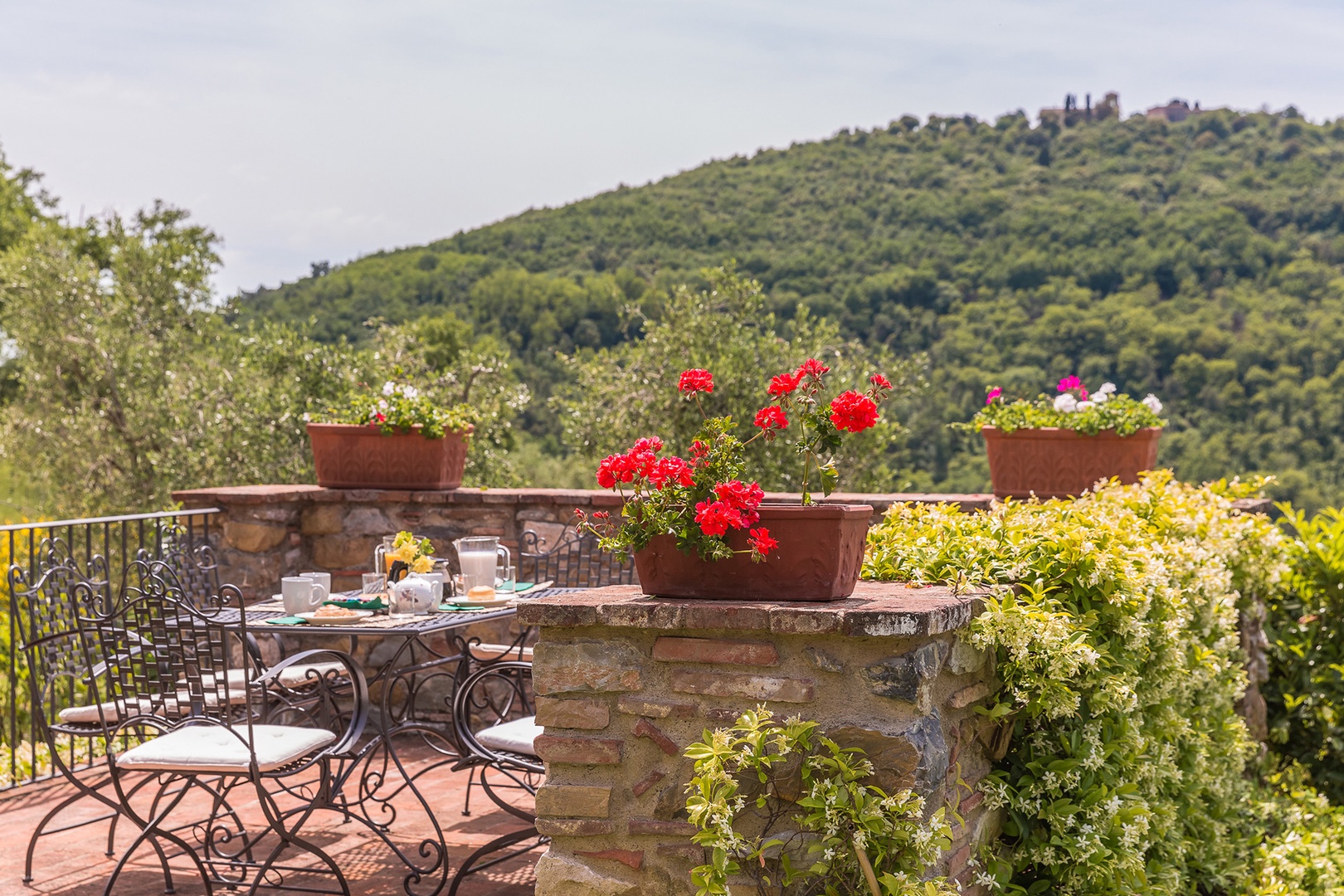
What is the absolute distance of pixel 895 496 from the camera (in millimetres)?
5035

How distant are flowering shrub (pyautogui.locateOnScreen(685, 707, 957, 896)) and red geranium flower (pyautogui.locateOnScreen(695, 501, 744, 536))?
33 centimetres

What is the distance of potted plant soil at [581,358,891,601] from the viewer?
7.18 feet

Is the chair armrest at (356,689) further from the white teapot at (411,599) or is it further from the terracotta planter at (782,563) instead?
the terracotta planter at (782,563)

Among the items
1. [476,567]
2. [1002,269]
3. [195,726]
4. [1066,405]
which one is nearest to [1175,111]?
[1002,269]

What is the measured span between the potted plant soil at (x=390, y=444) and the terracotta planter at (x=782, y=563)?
125 inches

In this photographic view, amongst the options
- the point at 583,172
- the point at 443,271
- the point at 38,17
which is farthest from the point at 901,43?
the point at 38,17

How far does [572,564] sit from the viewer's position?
5.09 m

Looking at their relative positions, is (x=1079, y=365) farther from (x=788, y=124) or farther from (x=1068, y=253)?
(x=788, y=124)

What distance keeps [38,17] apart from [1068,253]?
1556cm

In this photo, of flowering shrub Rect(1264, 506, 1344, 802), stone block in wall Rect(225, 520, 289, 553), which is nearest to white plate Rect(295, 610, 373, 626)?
stone block in wall Rect(225, 520, 289, 553)

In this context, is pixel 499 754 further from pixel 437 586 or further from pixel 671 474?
pixel 671 474

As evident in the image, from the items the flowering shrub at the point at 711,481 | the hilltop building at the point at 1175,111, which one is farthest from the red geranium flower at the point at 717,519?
the hilltop building at the point at 1175,111

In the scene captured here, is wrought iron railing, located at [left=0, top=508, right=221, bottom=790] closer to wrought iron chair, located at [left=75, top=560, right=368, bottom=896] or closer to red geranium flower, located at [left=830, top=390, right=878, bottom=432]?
wrought iron chair, located at [left=75, top=560, right=368, bottom=896]

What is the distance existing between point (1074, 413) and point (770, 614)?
10.7ft
